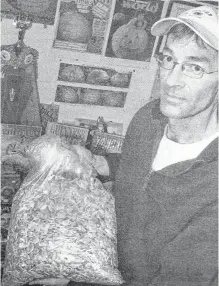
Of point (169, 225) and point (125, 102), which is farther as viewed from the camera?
point (125, 102)

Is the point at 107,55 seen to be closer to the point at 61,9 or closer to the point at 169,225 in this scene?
the point at 61,9

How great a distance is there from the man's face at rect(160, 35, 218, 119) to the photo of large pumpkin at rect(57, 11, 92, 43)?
473mm

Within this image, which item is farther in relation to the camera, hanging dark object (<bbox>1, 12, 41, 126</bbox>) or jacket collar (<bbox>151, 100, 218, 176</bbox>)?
hanging dark object (<bbox>1, 12, 41, 126</bbox>)

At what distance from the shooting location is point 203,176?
0.76 metres

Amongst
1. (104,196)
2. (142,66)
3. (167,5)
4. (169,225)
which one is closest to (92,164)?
(104,196)

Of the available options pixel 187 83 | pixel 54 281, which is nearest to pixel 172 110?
pixel 187 83

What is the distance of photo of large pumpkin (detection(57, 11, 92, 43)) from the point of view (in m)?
1.15

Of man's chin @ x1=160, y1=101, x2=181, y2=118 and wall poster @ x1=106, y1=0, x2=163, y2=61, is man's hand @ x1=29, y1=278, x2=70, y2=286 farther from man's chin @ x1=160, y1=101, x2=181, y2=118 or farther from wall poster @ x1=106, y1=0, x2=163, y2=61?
wall poster @ x1=106, y1=0, x2=163, y2=61

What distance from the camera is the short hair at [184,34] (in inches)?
28.9

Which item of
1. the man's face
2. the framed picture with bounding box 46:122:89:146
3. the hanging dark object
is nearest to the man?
the man's face

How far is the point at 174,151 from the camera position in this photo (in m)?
0.85

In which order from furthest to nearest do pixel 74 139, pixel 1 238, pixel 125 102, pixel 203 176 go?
pixel 125 102, pixel 74 139, pixel 1 238, pixel 203 176

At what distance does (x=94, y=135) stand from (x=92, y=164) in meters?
0.30

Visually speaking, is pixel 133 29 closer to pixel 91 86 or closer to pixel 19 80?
pixel 91 86
